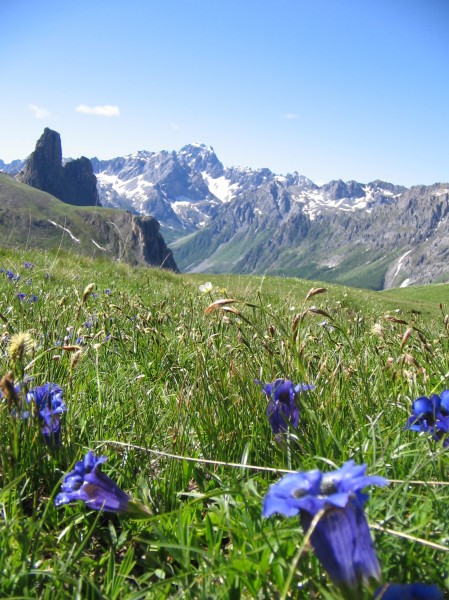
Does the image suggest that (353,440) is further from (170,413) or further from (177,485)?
(170,413)

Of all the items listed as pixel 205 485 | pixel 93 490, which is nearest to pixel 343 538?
pixel 93 490

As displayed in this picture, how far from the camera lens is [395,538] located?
1771mm

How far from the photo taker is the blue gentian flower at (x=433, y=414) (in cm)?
228

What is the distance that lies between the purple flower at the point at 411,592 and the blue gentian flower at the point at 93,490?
1.05 metres

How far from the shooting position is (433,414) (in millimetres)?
2287

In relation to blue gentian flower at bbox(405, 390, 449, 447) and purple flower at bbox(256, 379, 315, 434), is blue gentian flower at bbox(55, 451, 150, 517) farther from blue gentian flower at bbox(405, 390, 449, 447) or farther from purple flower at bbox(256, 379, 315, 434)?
blue gentian flower at bbox(405, 390, 449, 447)

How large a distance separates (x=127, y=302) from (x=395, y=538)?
19.5ft

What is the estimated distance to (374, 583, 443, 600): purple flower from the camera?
1.27m

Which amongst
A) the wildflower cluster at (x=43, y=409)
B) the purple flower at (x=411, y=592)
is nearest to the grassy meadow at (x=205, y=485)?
the wildflower cluster at (x=43, y=409)

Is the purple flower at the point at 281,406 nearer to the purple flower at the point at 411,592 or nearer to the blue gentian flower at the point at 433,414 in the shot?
the blue gentian flower at the point at 433,414

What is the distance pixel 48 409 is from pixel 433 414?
187 cm

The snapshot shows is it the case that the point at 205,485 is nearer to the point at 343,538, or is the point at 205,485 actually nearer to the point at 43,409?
the point at 43,409

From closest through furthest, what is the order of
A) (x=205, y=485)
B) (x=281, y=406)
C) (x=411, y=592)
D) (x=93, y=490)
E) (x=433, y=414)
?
(x=411, y=592), (x=93, y=490), (x=433, y=414), (x=205, y=485), (x=281, y=406)

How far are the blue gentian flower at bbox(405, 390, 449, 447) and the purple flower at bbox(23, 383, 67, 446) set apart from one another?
1704 millimetres
